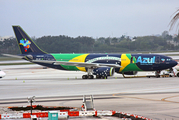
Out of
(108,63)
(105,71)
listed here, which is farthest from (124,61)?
(105,71)

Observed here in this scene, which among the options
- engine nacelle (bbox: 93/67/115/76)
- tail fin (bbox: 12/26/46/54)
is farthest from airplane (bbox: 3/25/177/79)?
tail fin (bbox: 12/26/46/54)

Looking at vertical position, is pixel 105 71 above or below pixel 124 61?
below

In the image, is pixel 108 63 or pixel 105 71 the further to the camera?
pixel 108 63

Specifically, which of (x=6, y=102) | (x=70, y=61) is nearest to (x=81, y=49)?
(x=70, y=61)

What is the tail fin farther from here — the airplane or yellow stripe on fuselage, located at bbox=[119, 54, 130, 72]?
yellow stripe on fuselage, located at bbox=[119, 54, 130, 72]

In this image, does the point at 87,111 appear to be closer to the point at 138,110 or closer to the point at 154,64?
the point at 138,110

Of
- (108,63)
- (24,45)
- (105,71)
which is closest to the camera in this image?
(105,71)

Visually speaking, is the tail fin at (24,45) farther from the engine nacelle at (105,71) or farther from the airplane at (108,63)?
the engine nacelle at (105,71)

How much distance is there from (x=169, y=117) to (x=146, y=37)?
454 ft

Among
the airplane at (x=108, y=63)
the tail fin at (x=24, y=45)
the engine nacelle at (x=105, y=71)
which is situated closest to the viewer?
the engine nacelle at (x=105, y=71)

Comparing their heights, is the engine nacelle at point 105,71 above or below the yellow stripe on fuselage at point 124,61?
below

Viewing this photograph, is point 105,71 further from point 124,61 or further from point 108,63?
point 124,61

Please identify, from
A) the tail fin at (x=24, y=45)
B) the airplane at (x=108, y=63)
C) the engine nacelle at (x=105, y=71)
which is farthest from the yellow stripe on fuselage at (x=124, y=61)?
the tail fin at (x=24, y=45)

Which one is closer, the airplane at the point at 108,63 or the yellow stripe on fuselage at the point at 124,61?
the airplane at the point at 108,63
